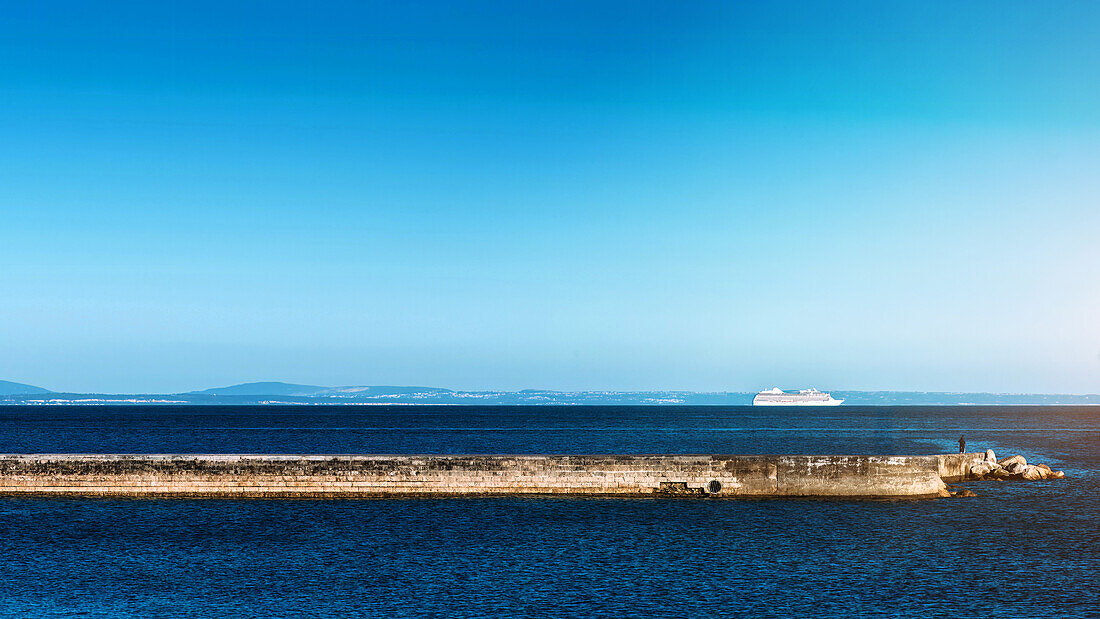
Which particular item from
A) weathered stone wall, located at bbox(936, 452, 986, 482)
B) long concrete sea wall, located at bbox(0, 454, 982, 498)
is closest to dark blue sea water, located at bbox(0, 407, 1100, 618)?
long concrete sea wall, located at bbox(0, 454, 982, 498)

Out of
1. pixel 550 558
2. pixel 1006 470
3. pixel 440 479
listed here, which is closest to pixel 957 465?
pixel 1006 470

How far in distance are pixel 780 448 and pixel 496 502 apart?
146ft

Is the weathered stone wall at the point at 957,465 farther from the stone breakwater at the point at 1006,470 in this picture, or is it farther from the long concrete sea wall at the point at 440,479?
the long concrete sea wall at the point at 440,479

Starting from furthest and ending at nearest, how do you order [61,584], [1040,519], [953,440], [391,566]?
[953,440], [1040,519], [391,566], [61,584]

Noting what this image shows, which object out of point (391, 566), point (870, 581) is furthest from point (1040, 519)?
point (391, 566)

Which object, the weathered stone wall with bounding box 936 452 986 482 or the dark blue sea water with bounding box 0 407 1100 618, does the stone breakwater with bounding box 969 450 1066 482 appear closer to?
the weathered stone wall with bounding box 936 452 986 482

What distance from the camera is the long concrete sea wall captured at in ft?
109

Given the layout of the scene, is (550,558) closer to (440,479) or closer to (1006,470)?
(440,479)

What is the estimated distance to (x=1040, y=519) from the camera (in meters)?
30.8

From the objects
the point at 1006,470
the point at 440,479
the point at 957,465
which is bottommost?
the point at 1006,470

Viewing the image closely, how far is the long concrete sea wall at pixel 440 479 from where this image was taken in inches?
1303

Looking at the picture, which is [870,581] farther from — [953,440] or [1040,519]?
[953,440]

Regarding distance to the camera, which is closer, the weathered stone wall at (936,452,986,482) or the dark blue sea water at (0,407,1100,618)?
the dark blue sea water at (0,407,1100,618)

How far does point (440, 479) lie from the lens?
109ft
